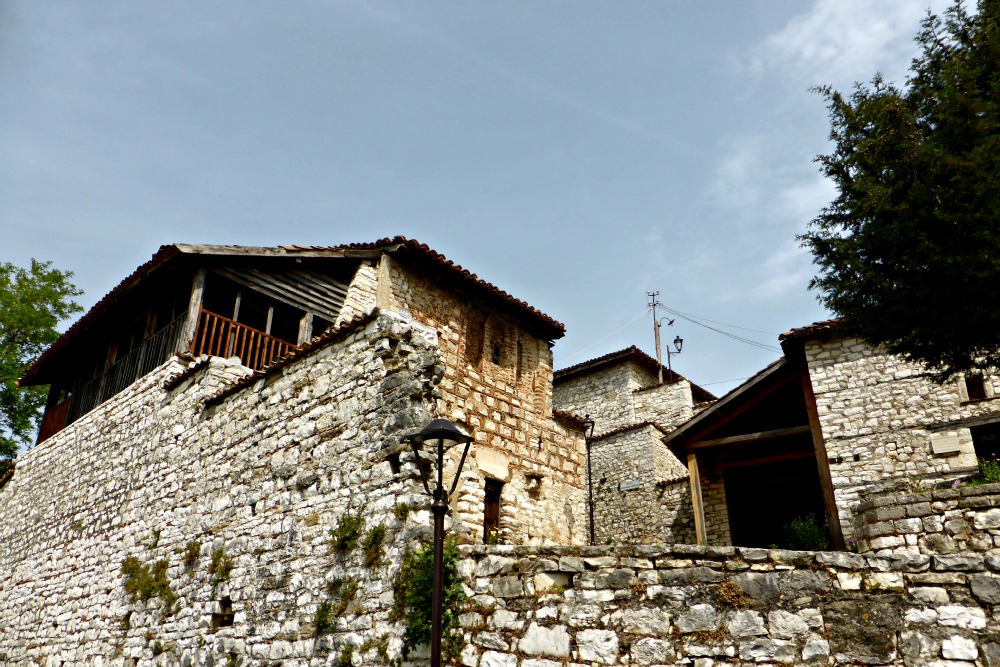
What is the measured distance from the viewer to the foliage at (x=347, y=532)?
6.88 metres

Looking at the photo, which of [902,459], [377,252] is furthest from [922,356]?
[377,252]

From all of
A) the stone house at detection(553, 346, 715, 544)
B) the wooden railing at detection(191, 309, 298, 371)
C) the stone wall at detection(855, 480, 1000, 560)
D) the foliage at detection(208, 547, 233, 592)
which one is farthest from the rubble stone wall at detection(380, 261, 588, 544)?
the stone wall at detection(855, 480, 1000, 560)

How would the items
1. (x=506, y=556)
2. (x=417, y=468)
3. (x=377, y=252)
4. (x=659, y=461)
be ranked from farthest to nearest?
(x=659, y=461) → (x=377, y=252) → (x=417, y=468) → (x=506, y=556)

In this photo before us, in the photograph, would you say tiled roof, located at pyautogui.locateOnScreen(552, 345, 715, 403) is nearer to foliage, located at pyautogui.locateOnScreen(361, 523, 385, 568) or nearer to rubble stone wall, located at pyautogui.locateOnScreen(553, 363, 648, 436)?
rubble stone wall, located at pyautogui.locateOnScreen(553, 363, 648, 436)

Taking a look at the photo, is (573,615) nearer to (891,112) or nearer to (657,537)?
(891,112)

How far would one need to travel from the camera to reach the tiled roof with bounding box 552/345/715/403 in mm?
25531

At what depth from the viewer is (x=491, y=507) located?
12.7m

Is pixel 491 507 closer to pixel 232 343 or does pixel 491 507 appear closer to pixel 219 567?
pixel 219 567

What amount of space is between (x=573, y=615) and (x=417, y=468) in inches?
82.2

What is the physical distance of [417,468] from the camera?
6750 millimetres

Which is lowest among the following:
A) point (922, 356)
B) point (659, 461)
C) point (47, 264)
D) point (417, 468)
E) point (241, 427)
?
point (417, 468)

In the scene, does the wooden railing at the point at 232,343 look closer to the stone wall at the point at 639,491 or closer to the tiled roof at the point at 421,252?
the tiled roof at the point at 421,252

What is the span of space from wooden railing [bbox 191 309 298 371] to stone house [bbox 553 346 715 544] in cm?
923

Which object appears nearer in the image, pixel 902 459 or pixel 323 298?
pixel 902 459
